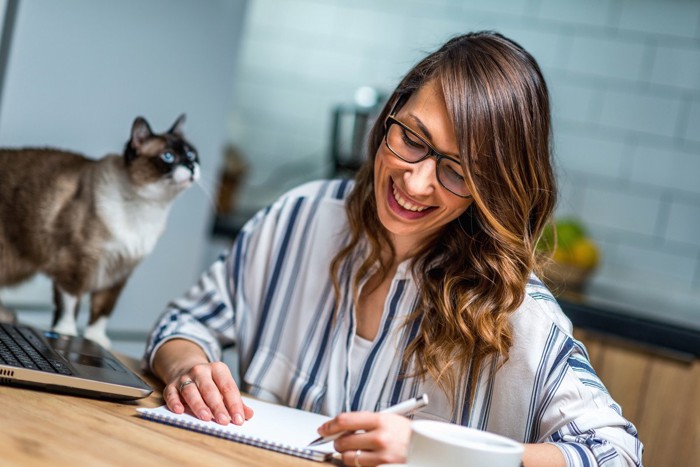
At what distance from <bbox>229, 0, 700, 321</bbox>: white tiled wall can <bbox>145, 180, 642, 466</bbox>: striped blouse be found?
143 centimetres

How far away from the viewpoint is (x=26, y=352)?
46.4 inches

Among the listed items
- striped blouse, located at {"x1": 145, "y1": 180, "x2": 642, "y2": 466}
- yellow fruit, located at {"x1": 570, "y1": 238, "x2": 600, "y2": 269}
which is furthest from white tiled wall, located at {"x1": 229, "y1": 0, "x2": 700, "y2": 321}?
striped blouse, located at {"x1": 145, "y1": 180, "x2": 642, "y2": 466}

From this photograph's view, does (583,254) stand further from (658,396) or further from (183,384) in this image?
(183,384)

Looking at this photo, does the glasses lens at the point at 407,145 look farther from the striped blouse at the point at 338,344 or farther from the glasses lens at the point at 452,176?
Answer: the striped blouse at the point at 338,344

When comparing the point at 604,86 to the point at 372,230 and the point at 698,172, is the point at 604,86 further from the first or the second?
the point at 372,230

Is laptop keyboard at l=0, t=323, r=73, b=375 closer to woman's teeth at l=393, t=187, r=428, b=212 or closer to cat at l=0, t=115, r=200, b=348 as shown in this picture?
cat at l=0, t=115, r=200, b=348

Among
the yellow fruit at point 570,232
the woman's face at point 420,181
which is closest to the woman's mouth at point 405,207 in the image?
the woman's face at point 420,181

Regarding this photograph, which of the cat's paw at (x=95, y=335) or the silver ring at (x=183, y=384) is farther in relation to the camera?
the cat's paw at (x=95, y=335)

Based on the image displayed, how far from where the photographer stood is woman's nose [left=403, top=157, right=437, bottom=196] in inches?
49.8

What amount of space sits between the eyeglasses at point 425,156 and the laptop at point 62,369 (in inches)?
19.1

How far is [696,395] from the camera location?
2209 mm

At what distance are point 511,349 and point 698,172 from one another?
71.0 inches

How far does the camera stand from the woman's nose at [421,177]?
127 centimetres

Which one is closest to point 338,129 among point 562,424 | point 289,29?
point 289,29
